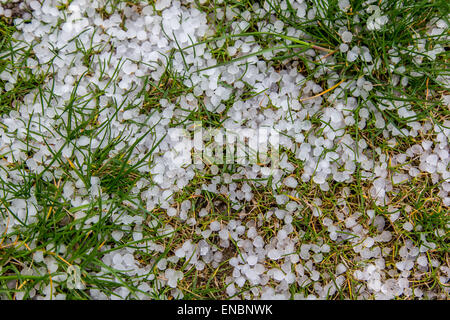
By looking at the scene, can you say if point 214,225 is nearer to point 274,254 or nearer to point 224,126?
point 274,254

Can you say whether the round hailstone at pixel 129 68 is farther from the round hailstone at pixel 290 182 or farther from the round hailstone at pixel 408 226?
the round hailstone at pixel 408 226

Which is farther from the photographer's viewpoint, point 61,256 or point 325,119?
point 325,119

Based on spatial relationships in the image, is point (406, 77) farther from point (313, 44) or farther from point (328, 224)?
point (328, 224)

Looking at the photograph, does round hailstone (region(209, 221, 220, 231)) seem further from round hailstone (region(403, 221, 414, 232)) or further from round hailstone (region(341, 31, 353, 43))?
round hailstone (region(341, 31, 353, 43))

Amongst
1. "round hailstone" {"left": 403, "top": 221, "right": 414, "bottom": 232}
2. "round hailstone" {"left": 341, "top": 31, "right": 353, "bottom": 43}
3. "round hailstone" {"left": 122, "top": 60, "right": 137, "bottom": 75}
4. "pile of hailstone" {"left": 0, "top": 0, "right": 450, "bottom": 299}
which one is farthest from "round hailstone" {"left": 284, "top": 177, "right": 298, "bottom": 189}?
"round hailstone" {"left": 122, "top": 60, "right": 137, "bottom": 75}

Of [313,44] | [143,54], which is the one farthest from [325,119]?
[143,54]

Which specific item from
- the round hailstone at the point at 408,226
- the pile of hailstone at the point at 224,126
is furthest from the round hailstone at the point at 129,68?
the round hailstone at the point at 408,226

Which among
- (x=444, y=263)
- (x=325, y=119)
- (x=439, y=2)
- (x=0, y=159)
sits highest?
(x=439, y=2)

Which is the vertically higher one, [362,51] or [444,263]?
[362,51]
